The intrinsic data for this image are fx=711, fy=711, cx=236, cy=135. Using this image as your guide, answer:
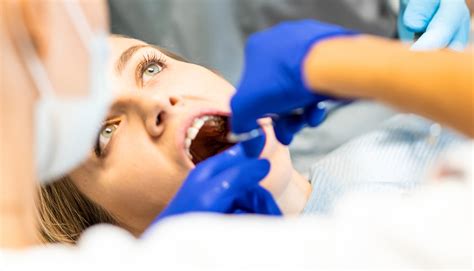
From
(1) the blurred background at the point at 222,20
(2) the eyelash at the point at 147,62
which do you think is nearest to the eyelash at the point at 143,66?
(2) the eyelash at the point at 147,62

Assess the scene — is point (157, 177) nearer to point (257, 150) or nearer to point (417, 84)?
point (257, 150)

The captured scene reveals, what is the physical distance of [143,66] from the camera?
1202 mm

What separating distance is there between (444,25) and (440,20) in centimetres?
→ 2

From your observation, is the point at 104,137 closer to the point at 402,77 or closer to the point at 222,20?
the point at 402,77

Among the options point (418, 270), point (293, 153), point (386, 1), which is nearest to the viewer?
point (418, 270)

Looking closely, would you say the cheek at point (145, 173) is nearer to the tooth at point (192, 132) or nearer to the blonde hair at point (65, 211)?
the tooth at point (192, 132)

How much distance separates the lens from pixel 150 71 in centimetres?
121

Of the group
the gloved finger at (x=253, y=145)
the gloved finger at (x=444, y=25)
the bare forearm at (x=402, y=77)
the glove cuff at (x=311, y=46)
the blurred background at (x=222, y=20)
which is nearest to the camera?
the bare forearm at (x=402, y=77)

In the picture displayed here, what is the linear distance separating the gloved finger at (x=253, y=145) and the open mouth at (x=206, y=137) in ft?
0.56

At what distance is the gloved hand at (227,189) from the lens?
0.93 m

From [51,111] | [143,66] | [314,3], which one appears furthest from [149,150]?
[314,3]

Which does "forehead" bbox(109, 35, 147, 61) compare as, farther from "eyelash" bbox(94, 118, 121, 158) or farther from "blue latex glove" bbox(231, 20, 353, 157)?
"blue latex glove" bbox(231, 20, 353, 157)

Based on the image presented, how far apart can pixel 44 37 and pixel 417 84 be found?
35 cm

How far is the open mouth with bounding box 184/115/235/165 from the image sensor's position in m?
1.11
